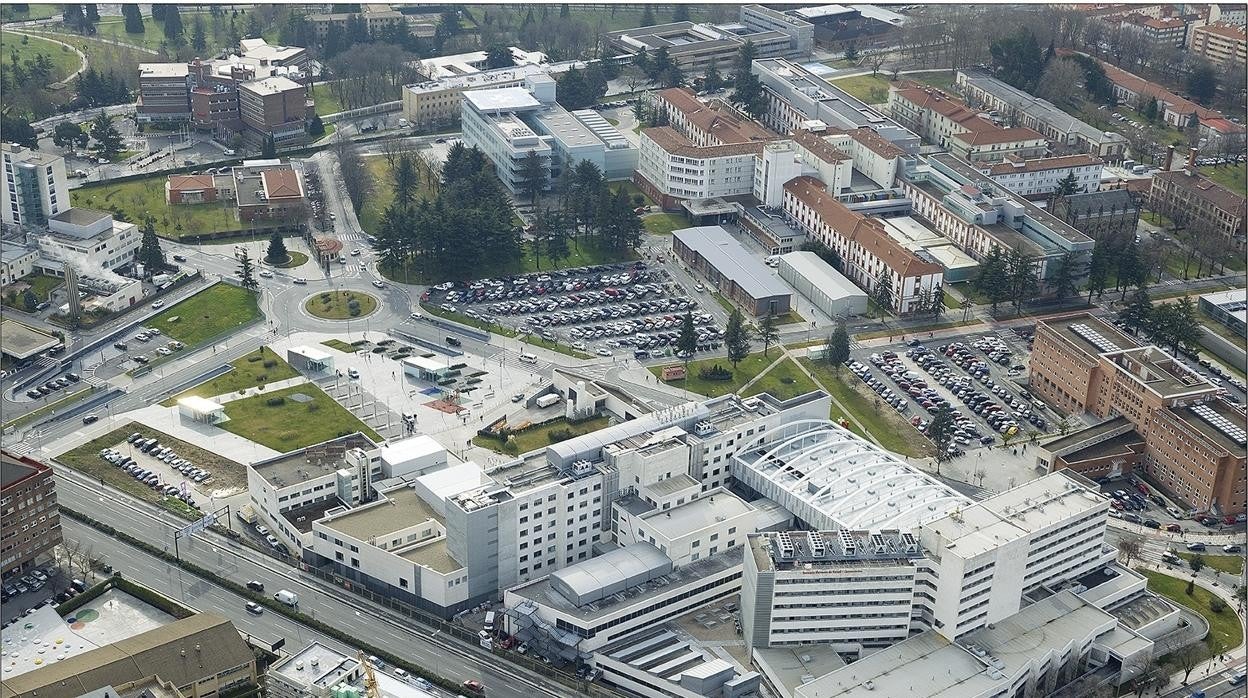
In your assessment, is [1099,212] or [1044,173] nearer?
[1099,212]

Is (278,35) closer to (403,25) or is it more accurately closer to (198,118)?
(403,25)

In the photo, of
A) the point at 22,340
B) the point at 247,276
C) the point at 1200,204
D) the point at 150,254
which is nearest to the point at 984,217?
the point at 1200,204

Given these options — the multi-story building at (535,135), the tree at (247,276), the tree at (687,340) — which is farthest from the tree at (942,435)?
the tree at (247,276)

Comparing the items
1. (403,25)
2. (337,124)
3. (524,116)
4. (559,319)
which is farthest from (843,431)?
(403,25)

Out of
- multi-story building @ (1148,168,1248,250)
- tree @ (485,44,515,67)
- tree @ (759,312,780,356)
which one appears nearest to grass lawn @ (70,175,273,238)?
tree @ (485,44,515,67)

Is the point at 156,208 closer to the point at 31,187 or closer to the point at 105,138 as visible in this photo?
the point at 31,187

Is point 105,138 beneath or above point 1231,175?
above
